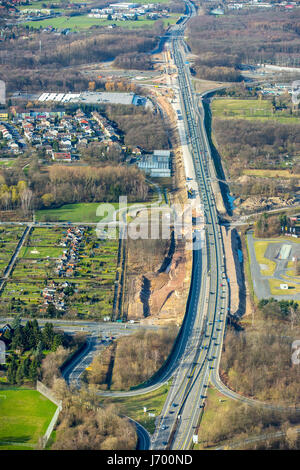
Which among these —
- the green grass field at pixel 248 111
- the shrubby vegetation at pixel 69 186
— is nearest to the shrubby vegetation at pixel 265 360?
the shrubby vegetation at pixel 69 186

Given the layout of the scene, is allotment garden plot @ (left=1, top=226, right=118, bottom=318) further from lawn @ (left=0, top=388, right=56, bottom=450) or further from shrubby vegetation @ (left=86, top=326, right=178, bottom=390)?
lawn @ (left=0, top=388, right=56, bottom=450)

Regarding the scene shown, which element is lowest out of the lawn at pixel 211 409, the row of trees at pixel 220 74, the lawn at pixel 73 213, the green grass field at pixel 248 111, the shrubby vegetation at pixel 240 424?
the lawn at pixel 211 409

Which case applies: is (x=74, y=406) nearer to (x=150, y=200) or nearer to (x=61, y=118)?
(x=150, y=200)

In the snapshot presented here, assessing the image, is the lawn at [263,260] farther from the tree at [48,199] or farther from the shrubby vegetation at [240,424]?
the tree at [48,199]

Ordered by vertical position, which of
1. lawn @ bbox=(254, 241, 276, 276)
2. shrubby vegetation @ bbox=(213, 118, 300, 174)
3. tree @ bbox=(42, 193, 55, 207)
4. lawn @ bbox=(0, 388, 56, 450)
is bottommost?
lawn @ bbox=(0, 388, 56, 450)

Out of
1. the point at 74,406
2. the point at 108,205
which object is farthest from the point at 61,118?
the point at 74,406

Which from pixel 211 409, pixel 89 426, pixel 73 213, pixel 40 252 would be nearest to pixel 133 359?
pixel 211 409

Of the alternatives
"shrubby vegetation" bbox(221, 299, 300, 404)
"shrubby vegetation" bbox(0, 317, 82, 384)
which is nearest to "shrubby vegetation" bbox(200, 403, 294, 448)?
"shrubby vegetation" bbox(221, 299, 300, 404)
